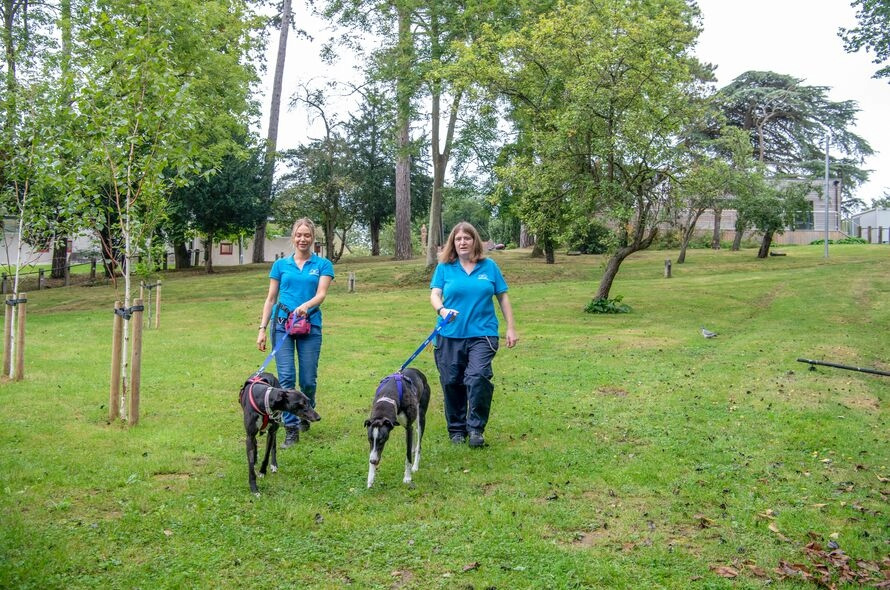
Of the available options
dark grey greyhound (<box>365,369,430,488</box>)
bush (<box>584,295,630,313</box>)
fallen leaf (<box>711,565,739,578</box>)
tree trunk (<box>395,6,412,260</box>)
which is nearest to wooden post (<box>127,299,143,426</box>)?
dark grey greyhound (<box>365,369,430,488</box>)

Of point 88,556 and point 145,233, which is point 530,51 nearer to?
point 145,233

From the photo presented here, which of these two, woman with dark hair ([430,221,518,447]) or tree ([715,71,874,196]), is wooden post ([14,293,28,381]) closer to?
woman with dark hair ([430,221,518,447])

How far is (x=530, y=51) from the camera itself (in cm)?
2080

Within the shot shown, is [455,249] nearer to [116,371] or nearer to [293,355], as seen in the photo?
[293,355]

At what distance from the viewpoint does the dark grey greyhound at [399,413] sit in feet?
19.2

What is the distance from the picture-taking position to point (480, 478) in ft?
21.1

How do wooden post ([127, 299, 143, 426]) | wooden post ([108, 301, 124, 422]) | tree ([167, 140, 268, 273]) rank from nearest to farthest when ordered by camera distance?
wooden post ([127, 299, 143, 426])
wooden post ([108, 301, 124, 422])
tree ([167, 140, 268, 273])

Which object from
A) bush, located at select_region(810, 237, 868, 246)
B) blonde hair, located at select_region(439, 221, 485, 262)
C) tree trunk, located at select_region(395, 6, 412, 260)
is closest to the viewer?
blonde hair, located at select_region(439, 221, 485, 262)

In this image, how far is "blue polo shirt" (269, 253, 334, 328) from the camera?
24.1ft

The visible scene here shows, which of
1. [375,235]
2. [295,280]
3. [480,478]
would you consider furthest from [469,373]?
[375,235]

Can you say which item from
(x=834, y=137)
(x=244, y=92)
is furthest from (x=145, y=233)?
(x=834, y=137)

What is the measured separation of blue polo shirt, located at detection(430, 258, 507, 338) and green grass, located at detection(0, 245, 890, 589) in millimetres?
1186

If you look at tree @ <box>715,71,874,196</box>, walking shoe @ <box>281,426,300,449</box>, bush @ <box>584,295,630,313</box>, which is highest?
tree @ <box>715,71,874,196</box>

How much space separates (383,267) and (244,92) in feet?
33.0
